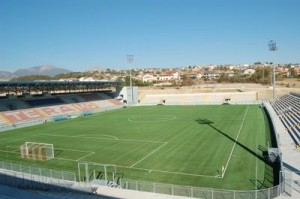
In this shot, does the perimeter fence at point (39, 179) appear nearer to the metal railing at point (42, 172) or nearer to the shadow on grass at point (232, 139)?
the metal railing at point (42, 172)

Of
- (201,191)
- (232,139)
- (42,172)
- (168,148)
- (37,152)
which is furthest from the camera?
(232,139)

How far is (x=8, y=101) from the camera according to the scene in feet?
161

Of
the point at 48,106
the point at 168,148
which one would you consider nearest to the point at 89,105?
the point at 48,106

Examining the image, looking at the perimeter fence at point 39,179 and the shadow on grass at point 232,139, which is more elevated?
the perimeter fence at point 39,179

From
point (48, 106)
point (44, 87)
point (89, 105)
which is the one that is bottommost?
point (89, 105)

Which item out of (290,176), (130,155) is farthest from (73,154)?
(290,176)

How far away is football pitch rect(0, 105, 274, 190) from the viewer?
19.3m

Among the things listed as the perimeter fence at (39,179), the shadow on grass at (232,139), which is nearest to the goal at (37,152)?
the perimeter fence at (39,179)

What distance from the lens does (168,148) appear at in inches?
1036

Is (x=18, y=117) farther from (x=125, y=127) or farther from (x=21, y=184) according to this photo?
(x=21, y=184)

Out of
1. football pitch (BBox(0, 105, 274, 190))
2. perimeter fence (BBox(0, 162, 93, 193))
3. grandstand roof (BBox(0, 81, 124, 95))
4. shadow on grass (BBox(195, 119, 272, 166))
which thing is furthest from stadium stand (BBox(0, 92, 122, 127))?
perimeter fence (BBox(0, 162, 93, 193))

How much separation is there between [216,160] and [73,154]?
12.0 metres

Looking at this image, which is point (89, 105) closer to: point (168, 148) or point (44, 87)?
point (44, 87)

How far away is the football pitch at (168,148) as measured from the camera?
1928cm
